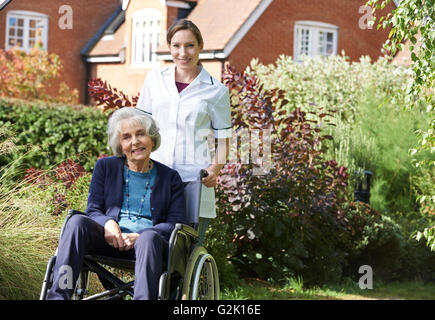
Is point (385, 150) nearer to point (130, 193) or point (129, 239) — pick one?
point (130, 193)

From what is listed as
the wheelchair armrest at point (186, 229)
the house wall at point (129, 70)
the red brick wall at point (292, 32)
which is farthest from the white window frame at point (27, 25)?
the wheelchair armrest at point (186, 229)

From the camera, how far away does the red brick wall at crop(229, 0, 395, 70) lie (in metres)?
16.7

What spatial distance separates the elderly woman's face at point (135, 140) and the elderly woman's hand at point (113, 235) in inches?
17.1

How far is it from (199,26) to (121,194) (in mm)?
13620

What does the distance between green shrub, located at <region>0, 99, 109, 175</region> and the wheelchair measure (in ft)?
17.9

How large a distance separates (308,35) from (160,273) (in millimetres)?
15030

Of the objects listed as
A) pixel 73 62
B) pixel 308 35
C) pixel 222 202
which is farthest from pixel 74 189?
pixel 73 62

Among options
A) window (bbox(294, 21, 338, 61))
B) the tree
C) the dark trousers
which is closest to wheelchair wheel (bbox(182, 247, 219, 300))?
the dark trousers

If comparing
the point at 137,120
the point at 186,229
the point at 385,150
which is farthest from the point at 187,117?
the point at 385,150

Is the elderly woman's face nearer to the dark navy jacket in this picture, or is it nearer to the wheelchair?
the dark navy jacket

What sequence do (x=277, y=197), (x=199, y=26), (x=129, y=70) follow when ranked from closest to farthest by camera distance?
1. (x=277, y=197)
2. (x=199, y=26)
3. (x=129, y=70)

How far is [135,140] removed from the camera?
4.14 meters

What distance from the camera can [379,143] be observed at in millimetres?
10070

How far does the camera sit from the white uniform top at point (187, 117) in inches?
170
